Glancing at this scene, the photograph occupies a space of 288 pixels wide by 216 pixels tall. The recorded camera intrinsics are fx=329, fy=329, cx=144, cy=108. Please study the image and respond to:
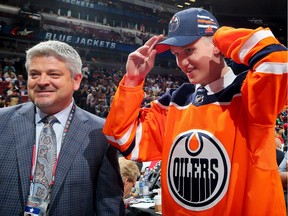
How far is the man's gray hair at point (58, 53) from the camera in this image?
1.48 m

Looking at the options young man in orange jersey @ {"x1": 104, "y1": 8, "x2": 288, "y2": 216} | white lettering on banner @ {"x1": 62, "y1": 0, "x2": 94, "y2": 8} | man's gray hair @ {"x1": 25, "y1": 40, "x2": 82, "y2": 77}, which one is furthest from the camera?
white lettering on banner @ {"x1": 62, "y1": 0, "x2": 94, "y2": 8}

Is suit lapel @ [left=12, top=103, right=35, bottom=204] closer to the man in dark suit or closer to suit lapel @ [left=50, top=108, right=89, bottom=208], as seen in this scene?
the man in dark suit

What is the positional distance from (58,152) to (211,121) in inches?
27.1

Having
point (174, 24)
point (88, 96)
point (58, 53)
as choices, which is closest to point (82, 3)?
point (88, 96)

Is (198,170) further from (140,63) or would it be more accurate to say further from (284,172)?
(284,172)

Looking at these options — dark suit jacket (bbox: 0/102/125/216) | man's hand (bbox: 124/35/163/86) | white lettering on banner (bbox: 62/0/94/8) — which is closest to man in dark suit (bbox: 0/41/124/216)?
dark suit jacket (bbox: 0/102/125/216)

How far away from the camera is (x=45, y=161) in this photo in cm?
142

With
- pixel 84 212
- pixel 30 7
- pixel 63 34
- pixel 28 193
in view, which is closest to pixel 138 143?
pixel 84 212

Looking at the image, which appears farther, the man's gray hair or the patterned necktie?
the man's gray hair

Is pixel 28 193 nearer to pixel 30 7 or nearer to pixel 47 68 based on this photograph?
pixel 47 68

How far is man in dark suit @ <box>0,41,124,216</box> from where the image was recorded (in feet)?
4.55

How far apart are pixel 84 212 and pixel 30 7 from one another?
694 inches

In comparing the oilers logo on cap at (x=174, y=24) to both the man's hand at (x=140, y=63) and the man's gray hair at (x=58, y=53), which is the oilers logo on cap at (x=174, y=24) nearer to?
the man's hand at (x=140, y=63)

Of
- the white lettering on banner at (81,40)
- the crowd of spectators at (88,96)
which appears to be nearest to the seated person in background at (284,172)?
the crowd of spectators at (88,96)
